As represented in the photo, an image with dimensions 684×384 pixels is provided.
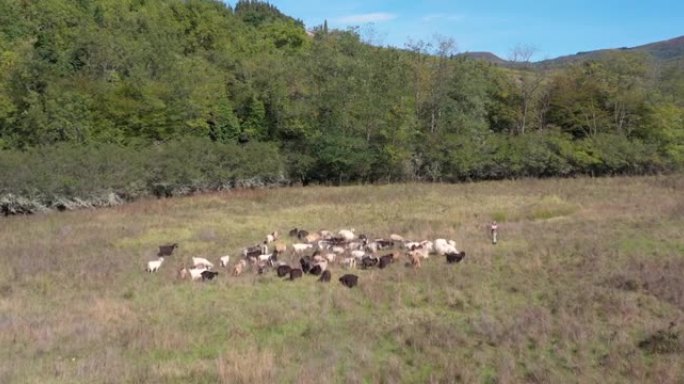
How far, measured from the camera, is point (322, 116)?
157 ft

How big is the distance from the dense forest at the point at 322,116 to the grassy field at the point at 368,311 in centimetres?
1643

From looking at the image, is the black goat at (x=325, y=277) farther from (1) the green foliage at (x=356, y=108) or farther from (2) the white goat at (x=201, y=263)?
(1) the green foliage at (x=356, y=108)

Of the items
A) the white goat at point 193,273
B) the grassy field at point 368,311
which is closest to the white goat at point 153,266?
the grassy field at point 368,311

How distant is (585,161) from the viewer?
45375mm

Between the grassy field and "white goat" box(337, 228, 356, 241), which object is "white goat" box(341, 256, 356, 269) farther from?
"white goat" box(337, 228, 356, 241)

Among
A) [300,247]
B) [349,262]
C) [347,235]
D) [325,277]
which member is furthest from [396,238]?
[325,277]

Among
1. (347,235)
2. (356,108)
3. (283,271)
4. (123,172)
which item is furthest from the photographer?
(356,108)

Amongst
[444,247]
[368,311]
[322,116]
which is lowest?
[368,311]

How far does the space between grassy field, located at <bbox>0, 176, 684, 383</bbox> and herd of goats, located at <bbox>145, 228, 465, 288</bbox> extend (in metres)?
0.41

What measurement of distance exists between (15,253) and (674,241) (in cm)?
2166

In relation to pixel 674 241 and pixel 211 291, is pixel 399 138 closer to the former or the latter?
pixel 674 241

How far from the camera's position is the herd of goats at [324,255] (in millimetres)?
16781

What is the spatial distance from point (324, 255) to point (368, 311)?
5.48 meters

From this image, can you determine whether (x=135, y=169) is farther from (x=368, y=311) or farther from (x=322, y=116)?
(x=368, y=311)
